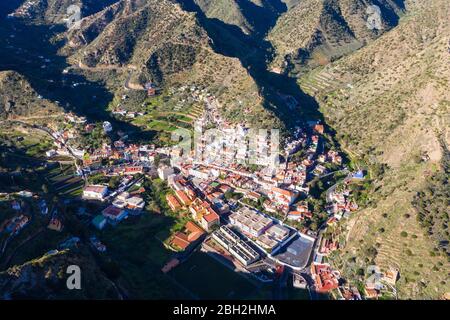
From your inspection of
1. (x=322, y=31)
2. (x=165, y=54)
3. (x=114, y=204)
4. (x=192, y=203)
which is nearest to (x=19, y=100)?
(x=165, y=54)

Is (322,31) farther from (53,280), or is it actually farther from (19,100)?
(53,280)

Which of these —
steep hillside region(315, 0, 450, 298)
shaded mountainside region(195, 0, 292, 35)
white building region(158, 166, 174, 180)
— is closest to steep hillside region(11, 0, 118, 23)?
shaded mountainside region(195, 0, 292, 35)

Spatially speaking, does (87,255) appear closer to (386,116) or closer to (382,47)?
(386,116)

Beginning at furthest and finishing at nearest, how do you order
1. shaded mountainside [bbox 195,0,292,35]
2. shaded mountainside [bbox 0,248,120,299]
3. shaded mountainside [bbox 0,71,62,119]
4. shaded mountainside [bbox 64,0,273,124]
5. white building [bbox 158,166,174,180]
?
shaded mountainside [bbox 195,0,292,35] < shaded mountainside [bbox 64,0,273,124] < shaded mountainside [bbox 0,71,62,119] < white building [bbox 158,166,174,180] < shaded mountainside [bbox 0,248,120,299]

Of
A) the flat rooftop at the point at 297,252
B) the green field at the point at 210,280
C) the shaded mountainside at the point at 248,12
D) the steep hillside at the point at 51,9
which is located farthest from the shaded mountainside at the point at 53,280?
the steep hillside at the point at 51,9

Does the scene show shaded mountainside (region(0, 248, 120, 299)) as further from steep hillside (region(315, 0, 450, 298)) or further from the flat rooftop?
steep hillside (region(315, 0, 450, 298))
